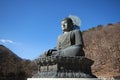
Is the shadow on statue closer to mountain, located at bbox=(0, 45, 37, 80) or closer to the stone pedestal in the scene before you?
the stone pedestal

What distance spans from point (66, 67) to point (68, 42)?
3.36 feet

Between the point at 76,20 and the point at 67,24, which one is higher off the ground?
the point at 76,20

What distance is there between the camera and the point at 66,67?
6512mm

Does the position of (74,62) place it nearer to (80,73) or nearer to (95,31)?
(80,73)

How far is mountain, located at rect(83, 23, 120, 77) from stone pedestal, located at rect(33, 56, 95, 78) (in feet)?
106

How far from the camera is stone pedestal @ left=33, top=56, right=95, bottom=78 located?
252 inches

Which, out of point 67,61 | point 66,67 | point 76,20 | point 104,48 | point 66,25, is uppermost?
point 104,48

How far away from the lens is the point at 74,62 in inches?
256

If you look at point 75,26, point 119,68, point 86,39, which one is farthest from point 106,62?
point 75,26

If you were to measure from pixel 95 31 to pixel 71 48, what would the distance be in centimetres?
4749

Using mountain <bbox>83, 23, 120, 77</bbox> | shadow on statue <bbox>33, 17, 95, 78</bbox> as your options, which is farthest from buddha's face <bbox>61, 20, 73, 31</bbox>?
mountain <bbox>83, 23, 120, 77</bbox>

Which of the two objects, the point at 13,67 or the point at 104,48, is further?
the point at 104,48

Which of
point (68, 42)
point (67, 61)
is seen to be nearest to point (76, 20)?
point (68, 42)

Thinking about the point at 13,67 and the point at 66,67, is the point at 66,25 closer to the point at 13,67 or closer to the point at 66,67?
the point at 66,67
